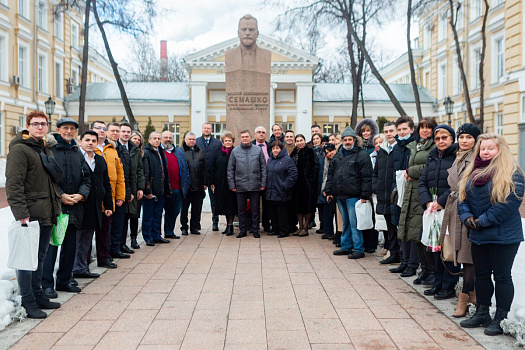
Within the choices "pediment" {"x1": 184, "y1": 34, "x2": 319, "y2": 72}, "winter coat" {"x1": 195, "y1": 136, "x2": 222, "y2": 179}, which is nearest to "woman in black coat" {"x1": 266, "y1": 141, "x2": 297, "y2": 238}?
"winter coat" {"x1": 195, "y1": 136, "x2": 222, "y2": 179}

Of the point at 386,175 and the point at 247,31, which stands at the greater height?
the point at 247,31

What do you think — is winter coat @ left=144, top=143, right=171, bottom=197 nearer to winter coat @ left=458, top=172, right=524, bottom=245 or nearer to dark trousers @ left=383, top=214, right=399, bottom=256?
dark trousers @ left=383, top=214, right=399, bottom=256

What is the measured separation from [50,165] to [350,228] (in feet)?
15.4

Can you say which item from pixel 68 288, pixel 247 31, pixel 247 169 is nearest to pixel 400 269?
pixel 247 169

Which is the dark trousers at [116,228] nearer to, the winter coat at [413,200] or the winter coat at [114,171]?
the winter coat at [114,171]

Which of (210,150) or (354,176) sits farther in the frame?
(210,150)

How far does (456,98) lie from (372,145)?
25.2 meters

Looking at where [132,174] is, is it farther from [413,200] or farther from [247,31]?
[247,31]

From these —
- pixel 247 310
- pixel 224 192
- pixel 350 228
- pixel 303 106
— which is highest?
pixel 303 106

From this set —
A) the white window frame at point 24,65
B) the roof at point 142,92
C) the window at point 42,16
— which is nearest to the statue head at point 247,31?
the white window frame at point 24,65

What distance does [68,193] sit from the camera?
17.8ft

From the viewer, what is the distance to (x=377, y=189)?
22.3 feet

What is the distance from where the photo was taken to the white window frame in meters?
27.0

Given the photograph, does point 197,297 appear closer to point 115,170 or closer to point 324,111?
point 115,170
